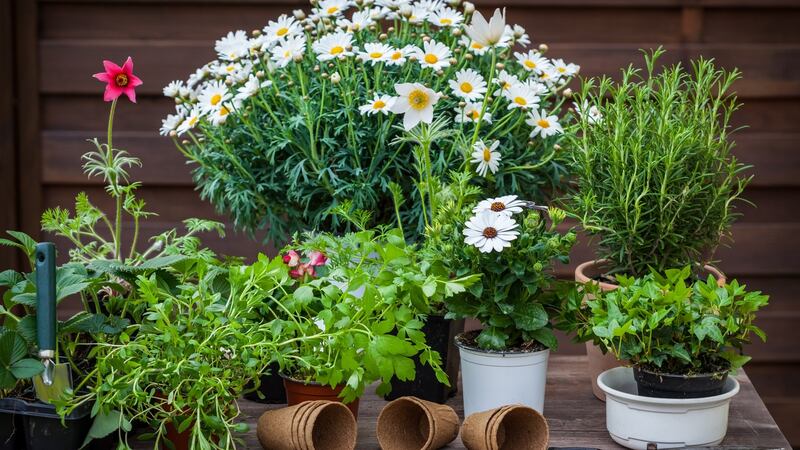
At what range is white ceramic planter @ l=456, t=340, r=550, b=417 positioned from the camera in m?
1.12

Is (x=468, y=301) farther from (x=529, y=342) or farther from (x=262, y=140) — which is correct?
(x=262, y=140)

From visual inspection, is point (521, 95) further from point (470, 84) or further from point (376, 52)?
point (376, 52)

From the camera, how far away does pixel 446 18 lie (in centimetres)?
140

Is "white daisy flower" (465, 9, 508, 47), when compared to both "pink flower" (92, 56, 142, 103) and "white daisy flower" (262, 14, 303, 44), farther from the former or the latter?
"pink flower" (92, 56, 142, 103)

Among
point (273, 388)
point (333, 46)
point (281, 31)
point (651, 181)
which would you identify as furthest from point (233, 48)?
point (651, 181)

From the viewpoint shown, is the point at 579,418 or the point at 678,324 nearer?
the point at 678,324

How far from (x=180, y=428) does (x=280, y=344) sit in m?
0.14

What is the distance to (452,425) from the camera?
1071 millimetres

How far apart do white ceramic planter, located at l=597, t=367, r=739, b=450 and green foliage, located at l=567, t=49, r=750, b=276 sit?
238 millimetres

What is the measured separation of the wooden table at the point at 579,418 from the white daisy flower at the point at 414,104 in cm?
39

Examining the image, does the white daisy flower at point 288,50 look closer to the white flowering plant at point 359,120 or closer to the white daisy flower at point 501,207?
the white flowering plant at point 359,120

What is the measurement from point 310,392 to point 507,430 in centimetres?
24

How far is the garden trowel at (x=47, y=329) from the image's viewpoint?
0.96 metres

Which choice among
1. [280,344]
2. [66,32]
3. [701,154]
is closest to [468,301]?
[280,344]
